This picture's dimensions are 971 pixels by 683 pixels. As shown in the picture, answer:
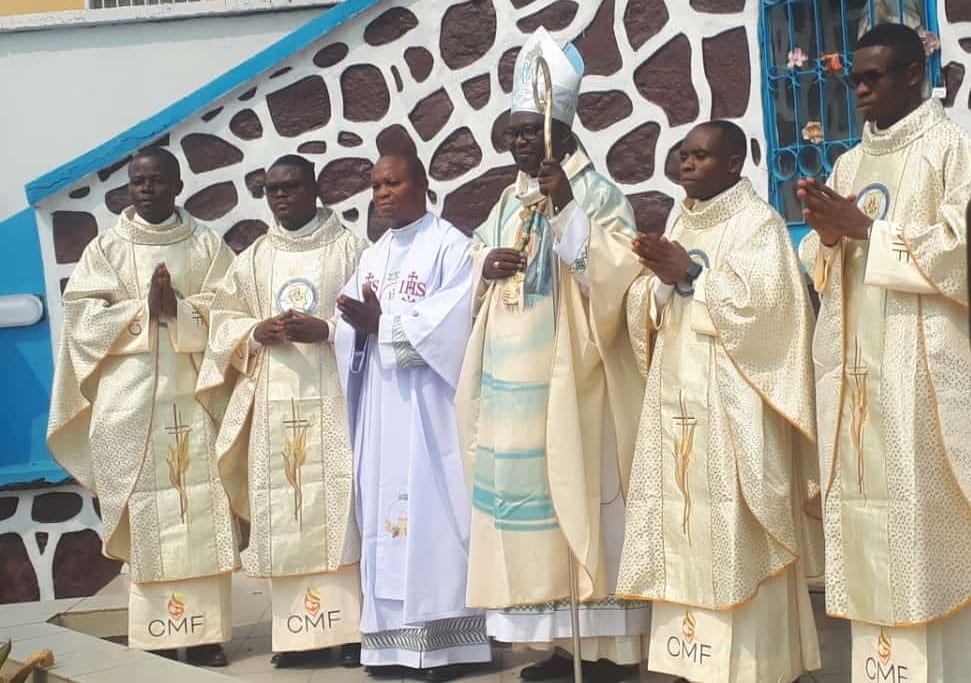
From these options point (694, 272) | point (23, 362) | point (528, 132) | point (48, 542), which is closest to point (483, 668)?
point (694, 272)

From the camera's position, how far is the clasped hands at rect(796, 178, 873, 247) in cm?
→ 458

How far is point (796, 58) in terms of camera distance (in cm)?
711

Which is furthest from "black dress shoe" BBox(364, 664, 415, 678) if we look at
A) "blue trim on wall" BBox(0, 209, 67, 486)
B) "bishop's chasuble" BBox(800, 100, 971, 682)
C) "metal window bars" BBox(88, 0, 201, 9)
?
"metal window bars" BBox(88, 0, 201, 9)

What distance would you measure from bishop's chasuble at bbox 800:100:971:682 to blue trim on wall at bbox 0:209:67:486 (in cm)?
484

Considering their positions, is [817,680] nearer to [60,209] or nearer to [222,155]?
[222,155]

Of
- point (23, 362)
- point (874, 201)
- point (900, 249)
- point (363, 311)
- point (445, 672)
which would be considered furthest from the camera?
point (23, 362)

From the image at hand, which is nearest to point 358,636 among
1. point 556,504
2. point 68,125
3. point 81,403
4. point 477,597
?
point 477,597

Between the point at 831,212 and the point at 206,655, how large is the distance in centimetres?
359

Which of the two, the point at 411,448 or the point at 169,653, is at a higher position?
the point at 411,448

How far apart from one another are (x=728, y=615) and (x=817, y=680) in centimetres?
83

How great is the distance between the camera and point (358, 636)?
6137 millimetres

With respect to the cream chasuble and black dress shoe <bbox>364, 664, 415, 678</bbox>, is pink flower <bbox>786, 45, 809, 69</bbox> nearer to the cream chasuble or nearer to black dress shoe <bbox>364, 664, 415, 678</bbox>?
the cream chasuble

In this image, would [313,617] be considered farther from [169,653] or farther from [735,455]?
[735,455]

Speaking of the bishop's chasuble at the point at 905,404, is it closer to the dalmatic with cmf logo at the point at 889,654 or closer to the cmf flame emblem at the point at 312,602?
the dalmatic with cmf logo at the point at 889,654
